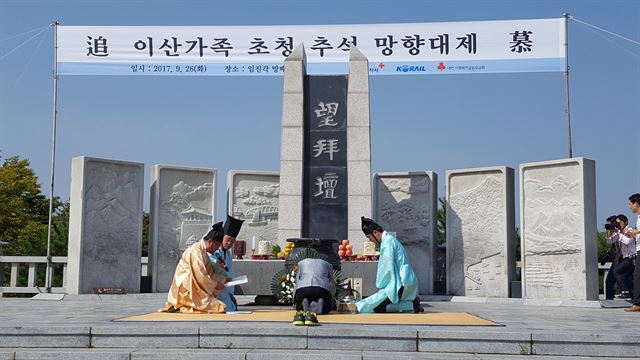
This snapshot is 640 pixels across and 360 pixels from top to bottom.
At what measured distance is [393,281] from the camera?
9.17 metres

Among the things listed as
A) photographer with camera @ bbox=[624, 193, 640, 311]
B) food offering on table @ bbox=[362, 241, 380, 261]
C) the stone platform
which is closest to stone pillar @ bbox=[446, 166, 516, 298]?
food offering on table @ bbox=[362, 241, 380, 261]

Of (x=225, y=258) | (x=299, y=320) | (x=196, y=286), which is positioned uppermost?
(x=225, y=258)

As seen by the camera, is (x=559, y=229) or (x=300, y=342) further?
(x=559, y=229)

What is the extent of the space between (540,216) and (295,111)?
5.14 metres

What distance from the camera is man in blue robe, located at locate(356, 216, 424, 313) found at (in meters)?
9.06

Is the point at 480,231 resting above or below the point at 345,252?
above

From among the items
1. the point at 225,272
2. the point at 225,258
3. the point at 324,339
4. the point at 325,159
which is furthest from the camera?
the point at 325,159

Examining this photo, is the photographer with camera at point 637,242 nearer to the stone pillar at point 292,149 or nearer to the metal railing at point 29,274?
the stone pillar at point 292,149

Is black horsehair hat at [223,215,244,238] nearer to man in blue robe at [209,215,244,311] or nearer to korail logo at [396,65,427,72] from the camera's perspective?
man in blue robe at [209,215,244,311]

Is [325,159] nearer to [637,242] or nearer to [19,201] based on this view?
[637,242]

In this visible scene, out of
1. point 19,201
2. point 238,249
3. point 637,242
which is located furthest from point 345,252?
point 19,201

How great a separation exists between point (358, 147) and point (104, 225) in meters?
5.25

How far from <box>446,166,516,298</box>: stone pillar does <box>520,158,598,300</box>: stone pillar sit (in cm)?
59

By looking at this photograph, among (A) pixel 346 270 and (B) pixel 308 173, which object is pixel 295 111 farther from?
(A) pixel 346 270
